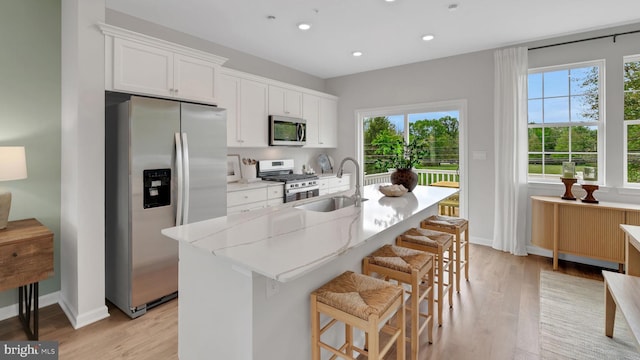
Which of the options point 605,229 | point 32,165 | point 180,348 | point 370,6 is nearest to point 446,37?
point 370,6

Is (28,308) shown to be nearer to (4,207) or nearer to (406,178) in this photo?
(4,207)

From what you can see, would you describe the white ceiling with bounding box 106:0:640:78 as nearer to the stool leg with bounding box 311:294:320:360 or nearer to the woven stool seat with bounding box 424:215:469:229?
the woven stool seat with bounding box 424:215:469:229

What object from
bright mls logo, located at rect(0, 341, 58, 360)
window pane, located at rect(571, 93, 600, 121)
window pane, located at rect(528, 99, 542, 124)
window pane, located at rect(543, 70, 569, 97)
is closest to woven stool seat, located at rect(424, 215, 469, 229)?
window pane, located at rect(528, 99, 542, 124)

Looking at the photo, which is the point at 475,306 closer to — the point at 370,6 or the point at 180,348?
the point at 180,348

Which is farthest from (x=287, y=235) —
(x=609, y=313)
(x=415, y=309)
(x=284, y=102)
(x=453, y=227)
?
(x=284, y=102)

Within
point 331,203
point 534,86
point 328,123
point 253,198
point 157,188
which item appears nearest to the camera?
point 157,188

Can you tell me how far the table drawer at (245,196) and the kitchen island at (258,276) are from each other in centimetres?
156

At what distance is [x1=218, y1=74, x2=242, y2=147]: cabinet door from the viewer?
12.0 feet

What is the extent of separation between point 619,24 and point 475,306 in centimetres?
347

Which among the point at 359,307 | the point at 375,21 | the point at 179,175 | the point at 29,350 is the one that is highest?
the point at 375,21

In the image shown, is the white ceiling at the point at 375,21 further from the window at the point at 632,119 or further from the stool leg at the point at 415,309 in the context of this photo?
the stool leg at the point at 415,309

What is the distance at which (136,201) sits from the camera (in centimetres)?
243

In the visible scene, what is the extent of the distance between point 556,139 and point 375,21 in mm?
2719

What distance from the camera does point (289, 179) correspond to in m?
4.21
